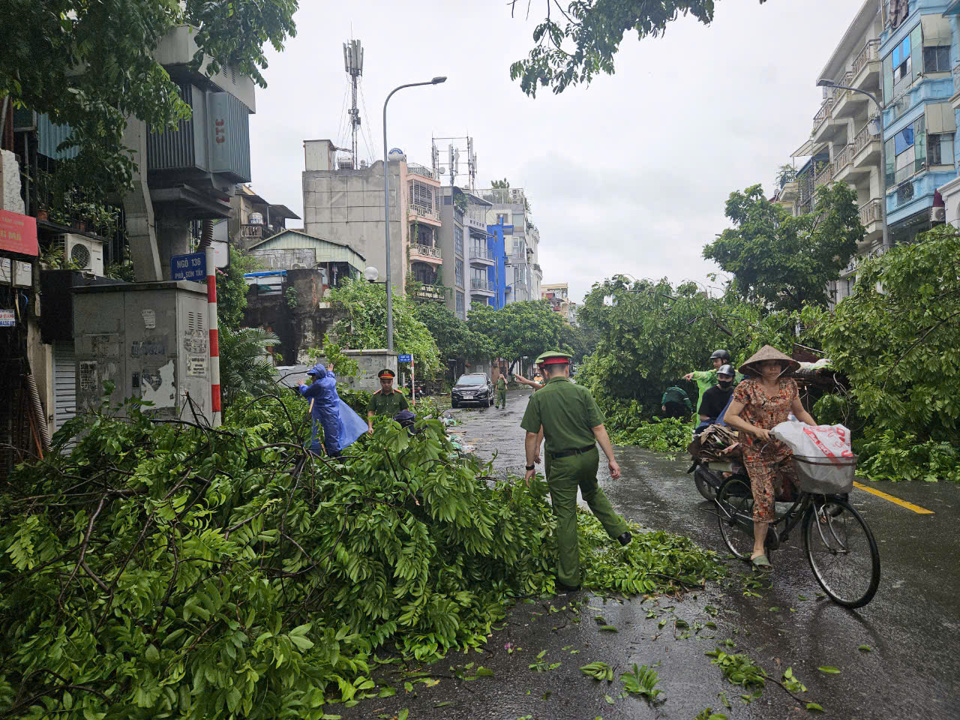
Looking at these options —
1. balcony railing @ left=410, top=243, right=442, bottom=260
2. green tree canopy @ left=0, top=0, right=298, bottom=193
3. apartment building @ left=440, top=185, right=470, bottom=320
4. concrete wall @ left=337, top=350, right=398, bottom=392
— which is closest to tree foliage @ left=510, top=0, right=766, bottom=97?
green tree canopy @ left=0, top=0, right=298, bottom=193

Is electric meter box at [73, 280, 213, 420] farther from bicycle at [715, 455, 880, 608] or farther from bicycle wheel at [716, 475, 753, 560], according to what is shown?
bicycle at [715, 455, 880, 608]

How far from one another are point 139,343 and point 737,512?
6.96m

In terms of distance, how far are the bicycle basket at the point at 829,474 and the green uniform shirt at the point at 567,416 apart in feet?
4.96

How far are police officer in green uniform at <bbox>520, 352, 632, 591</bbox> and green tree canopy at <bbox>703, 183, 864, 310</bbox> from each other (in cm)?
2404

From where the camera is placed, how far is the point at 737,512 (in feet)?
21.1

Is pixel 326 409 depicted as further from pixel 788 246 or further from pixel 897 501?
pixel 788 246

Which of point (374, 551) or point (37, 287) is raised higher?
point (37, 287)

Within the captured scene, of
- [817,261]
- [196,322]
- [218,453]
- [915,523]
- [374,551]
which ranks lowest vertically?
[915,523]

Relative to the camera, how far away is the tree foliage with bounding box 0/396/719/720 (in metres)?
3.39

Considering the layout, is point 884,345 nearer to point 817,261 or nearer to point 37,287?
point 37,287

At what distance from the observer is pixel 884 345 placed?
11430 millimetres

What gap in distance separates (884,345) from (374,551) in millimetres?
9846

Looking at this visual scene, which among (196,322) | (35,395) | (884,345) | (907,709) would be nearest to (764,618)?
(907,709)

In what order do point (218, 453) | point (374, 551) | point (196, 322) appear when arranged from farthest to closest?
1. point (196, 322)
2. point (218, 453)
3. point (374, 551)
